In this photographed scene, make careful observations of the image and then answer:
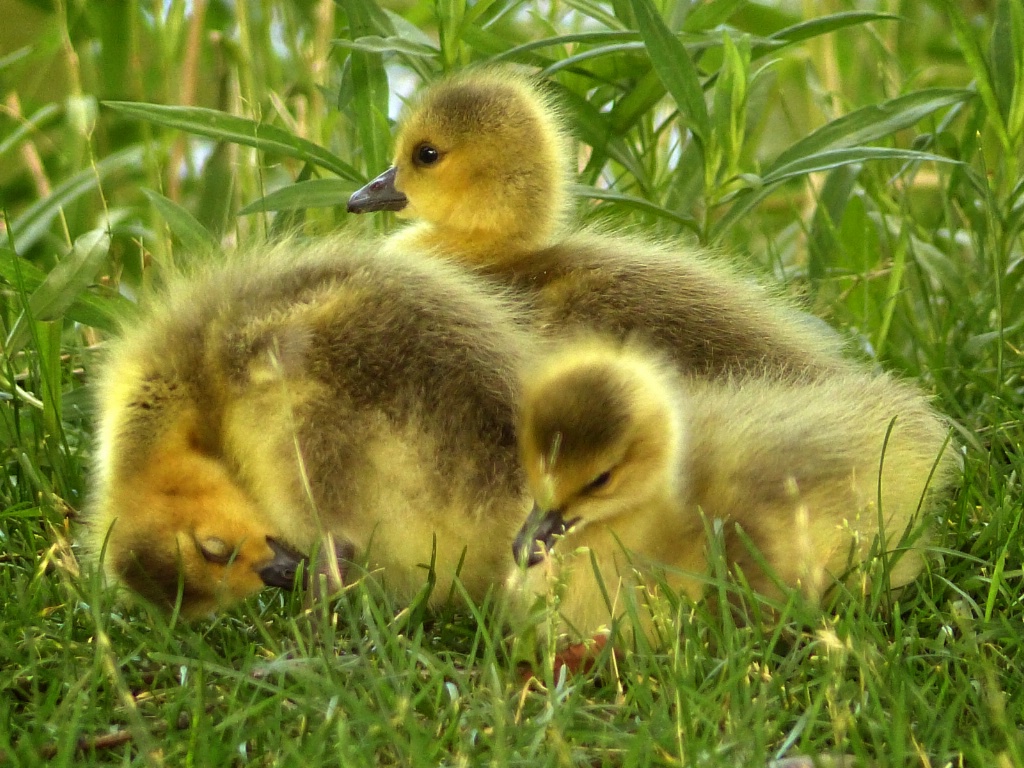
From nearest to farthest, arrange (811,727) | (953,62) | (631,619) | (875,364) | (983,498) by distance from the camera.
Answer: (811,727)
(631,619)
(983,498)
(875,364)
(953,62)

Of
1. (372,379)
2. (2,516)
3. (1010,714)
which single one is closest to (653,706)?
(1010,714)

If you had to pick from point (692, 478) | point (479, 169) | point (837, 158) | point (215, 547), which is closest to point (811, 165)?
point (837, 158)

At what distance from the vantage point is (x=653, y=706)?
1.55 m

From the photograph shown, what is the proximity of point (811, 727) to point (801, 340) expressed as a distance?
856mm

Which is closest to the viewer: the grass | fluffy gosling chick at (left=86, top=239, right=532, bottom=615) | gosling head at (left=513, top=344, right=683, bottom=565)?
the grass

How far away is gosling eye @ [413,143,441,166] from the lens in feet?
8.36

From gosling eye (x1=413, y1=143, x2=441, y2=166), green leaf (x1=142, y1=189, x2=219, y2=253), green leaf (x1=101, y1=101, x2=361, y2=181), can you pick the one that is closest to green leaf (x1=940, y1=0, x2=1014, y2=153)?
gosling eye (x1=413, y1=143, x2=441, y2=166)

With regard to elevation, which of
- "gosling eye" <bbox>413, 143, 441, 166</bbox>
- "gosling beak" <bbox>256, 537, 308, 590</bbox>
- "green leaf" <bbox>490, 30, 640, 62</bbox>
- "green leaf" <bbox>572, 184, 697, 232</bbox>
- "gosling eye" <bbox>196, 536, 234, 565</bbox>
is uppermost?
"green leaf" <bbox>490, 30, 640, 62</bbox>

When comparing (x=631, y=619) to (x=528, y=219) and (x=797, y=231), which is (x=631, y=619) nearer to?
(x=528, y=219)

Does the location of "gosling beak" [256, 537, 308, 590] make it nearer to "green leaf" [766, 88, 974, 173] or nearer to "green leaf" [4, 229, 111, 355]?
"green leaf" [4, 229, 111, 355]

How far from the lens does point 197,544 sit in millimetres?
1905

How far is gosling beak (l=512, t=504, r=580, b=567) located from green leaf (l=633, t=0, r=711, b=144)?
0.98m

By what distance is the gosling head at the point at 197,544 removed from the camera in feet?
6.22

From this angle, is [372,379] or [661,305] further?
[661,305]
